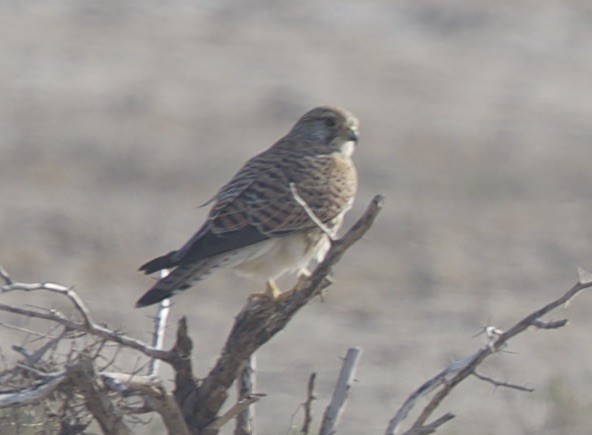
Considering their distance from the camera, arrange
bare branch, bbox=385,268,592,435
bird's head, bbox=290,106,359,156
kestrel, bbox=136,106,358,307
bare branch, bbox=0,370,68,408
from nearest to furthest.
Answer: bare branch, bbox=0,370,68,408, bare branch, bbox=385,268,592,435, kestrel, bbox=136,106,358,307, bird's head, bbox=290,106,359,156

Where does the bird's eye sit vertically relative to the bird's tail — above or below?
above

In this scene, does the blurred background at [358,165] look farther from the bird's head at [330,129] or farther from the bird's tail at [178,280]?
the bird's tail at [178,280]

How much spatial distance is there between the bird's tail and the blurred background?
9.38 feet

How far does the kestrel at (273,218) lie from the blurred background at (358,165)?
2.34 meters

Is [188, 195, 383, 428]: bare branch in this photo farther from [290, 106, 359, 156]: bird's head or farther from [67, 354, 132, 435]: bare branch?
[290, 106, 359, 156]: bird's head

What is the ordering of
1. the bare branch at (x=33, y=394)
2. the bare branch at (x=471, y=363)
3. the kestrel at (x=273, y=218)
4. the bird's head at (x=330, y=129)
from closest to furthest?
the bare branch at (x=33, y=394) < the bare branch at (x=471, y=363) < the kestrel at (x=273, y=218) < the bird's head at (x=330, y=129)

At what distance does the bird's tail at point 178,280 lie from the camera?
14.8 feet

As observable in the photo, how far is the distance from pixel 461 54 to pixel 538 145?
9.11 ft

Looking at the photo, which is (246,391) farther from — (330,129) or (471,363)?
(330,129)

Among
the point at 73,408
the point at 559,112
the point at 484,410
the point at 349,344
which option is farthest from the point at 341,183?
the point at 559,112

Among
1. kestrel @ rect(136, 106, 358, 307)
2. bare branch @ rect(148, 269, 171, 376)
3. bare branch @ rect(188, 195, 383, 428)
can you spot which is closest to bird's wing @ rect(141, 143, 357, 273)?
kestrel @ rect(136, 106, 358, 307)

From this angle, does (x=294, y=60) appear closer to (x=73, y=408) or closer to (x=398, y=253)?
(x=398, y=253)

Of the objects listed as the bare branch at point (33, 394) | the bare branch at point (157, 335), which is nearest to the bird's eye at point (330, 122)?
the bare branch at point (157, 335)

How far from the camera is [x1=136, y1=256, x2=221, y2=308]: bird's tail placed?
4.53 meters
